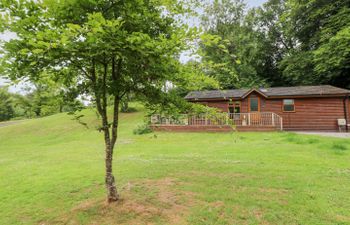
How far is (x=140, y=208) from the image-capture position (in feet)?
11.3

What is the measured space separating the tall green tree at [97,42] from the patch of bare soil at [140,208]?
1351 millimetres

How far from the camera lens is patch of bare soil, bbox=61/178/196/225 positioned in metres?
3.10

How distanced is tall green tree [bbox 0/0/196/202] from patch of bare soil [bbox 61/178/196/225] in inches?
53.2

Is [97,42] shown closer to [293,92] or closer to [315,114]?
[293,92]

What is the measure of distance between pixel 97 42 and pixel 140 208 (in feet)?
8.62

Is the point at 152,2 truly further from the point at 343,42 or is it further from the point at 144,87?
the point at 343,42

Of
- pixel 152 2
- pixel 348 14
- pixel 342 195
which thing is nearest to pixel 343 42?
pixel 348 14

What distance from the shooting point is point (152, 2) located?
302 centimetres

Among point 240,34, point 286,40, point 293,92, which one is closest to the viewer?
point 293,92

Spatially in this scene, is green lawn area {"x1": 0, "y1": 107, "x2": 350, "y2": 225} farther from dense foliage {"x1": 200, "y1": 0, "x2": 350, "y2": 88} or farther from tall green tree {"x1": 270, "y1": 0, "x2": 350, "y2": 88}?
tall green tree {"x1": 270, "y1": 0, "x2": 350, "y2": 88}

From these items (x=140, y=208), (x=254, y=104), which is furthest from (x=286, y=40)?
(x=140, y=208)

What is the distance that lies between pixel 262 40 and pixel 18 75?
1070 inches

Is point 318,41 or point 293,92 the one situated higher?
point 318,41

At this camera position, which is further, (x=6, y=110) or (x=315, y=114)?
(x=6, y=110)
